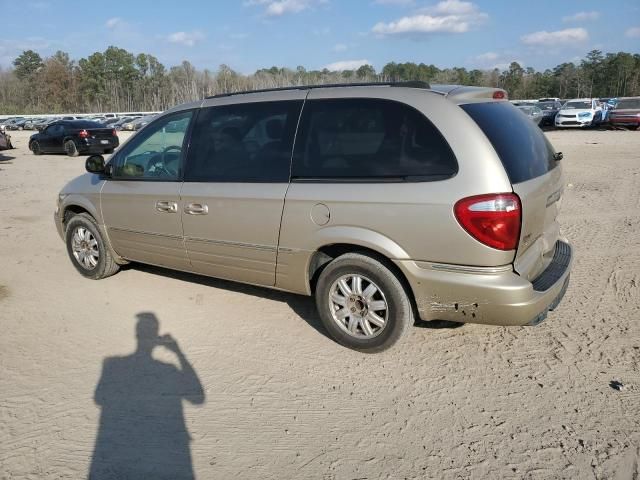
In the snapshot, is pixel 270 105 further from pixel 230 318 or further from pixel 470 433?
pixel 470 433

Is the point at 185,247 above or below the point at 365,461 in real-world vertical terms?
above

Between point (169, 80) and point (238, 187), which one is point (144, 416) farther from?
point (169, 80)

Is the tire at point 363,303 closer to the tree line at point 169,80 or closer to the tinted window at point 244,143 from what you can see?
the tinted window at point 244,143

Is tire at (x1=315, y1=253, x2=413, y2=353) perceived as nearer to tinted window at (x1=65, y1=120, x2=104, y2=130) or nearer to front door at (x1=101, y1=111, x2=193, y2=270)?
front door at (x1=101, y1=111, x2=193, y2=270)

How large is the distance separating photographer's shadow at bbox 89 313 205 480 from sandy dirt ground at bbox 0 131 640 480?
11 millimetres

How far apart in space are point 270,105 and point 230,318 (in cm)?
188

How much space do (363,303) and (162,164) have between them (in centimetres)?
238

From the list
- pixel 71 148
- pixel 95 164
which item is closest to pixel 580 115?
pixel 71 148

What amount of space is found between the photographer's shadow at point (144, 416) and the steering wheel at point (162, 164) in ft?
5.04

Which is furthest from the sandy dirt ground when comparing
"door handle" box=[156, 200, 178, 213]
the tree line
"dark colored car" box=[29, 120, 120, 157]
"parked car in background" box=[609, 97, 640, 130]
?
the tree line

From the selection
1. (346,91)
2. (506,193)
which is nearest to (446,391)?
(506,193)

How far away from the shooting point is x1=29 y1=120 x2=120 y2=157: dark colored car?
811 inches

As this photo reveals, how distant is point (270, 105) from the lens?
4137mm

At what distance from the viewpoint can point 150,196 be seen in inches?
186
